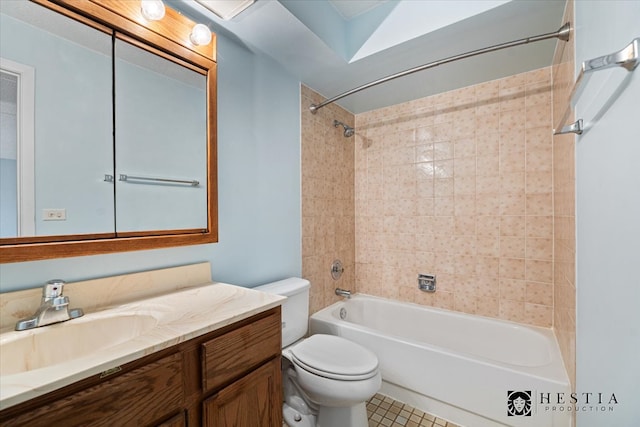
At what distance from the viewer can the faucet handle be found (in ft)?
2.74

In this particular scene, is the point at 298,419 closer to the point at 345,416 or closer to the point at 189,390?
the point at 345,416

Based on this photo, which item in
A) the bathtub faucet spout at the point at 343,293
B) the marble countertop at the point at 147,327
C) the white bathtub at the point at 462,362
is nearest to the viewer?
the marble countertop at the point at 147,327

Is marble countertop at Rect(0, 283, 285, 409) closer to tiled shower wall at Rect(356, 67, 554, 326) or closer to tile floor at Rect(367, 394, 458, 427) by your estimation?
tile floor at Rect(367, 394, 458, 427)

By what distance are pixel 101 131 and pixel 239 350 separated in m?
0.97

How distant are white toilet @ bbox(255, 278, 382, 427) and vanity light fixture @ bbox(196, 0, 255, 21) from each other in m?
1.45

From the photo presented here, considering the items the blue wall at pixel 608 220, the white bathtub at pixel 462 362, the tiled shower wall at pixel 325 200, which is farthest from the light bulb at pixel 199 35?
the white bathtub at pixel 462 362

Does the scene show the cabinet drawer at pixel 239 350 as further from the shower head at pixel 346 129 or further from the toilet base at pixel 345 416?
the shower head at pixel 346 129

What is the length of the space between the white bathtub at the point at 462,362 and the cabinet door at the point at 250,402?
3.00 feet

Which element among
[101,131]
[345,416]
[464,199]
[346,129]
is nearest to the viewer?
[101,131]

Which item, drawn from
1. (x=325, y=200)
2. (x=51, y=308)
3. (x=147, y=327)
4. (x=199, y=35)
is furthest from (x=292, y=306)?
(x=199, y=35)

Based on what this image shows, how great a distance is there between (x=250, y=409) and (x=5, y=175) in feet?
3.63

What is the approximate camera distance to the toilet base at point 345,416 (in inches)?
53.8

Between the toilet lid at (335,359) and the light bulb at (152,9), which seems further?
the toilet lid at (335,359)

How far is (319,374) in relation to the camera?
51.9 inches
